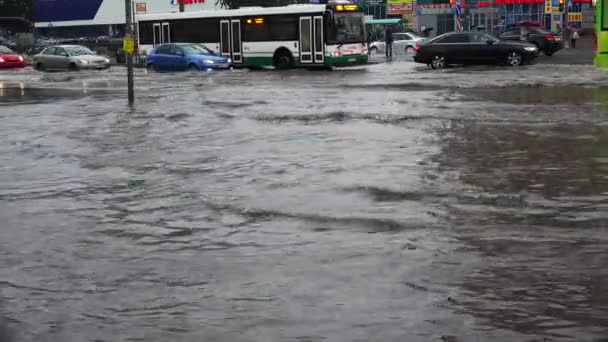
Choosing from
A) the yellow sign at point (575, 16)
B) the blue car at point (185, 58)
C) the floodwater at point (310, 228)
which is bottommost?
the floodwater at point (310, 228)

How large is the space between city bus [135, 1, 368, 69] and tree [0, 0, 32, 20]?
5760 cm

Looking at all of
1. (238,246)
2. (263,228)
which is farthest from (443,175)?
(238,246)

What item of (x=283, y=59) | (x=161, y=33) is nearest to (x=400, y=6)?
(x=161, y=33)

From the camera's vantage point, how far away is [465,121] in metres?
16.7

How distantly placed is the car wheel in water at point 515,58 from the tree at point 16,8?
7169 centimetres

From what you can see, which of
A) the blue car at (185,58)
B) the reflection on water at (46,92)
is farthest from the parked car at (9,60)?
the reflection on water at (46,92)

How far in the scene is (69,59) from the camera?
45.4m

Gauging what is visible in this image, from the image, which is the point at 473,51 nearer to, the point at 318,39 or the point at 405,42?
the point at 318,39

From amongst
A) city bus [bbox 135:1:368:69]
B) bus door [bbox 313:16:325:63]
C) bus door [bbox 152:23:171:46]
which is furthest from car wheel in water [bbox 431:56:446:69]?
bus door [bbox 152:23:171:46]

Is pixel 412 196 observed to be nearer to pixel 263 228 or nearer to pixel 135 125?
pixel 263 228

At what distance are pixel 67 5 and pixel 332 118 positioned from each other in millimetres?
79813

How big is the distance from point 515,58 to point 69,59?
72.4 ft

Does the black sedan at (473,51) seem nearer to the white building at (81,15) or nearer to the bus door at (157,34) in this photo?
the bus door at (157,34)

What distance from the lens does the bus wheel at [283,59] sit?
39.5 meters
